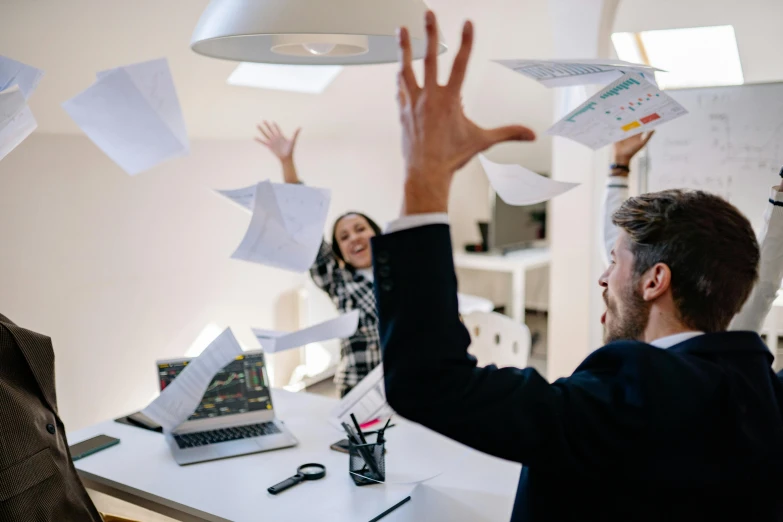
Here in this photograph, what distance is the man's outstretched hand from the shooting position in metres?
0.89

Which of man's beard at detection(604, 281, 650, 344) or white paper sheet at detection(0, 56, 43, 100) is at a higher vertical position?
white paper sheet at detection(0, 56, 43, 100)

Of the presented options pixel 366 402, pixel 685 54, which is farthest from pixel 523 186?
pixel 685 54

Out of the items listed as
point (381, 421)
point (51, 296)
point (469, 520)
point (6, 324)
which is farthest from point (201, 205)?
point (469, 520)

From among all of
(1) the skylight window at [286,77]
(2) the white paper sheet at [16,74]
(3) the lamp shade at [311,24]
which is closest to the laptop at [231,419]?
(2) the white paper sheet at [16,74]

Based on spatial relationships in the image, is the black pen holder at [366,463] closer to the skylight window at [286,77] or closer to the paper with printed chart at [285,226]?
the paper with printed chart at [285,226]

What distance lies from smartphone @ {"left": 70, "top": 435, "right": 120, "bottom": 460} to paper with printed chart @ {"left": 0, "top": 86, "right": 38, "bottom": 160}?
2.78 ft

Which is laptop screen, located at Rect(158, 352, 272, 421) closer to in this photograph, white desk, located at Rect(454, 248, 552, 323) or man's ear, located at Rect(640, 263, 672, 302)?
man's ear, located at Rect(640, 263, 672, 302)

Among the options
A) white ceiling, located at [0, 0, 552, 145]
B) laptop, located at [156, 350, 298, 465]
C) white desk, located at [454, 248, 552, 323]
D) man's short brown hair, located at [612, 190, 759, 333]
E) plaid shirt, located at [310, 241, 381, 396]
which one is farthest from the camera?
white desk, located at [454, 248, 552, 323]

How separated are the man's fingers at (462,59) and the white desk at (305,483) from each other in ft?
3.41

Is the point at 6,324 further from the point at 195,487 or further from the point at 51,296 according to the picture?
the point at 51,296

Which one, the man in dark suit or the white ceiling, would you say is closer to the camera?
the man in dark suit

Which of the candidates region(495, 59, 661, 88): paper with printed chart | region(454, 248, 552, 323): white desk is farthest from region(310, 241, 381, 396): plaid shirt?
region(454, 248, 552, 323): white desk

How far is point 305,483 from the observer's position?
175 cm

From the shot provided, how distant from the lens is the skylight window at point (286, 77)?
12.3ft
